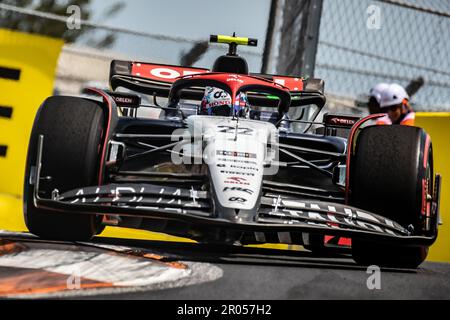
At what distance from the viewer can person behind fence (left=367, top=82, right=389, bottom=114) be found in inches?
316

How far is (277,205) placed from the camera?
14.8 ft

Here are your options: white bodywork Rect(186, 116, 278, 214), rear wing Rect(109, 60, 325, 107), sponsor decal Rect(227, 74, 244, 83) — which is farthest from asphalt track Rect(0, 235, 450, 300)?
rear wing Rect(109, 60, 325, 107)

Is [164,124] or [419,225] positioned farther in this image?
[164,124]

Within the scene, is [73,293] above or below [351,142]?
below

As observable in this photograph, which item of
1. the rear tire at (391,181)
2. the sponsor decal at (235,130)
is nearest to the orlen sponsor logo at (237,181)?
the sponsor decal at (235,130)

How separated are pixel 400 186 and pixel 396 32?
3709 millimetres

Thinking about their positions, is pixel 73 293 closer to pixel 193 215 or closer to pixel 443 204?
pixel 193 215

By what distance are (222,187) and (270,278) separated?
2.31 feet

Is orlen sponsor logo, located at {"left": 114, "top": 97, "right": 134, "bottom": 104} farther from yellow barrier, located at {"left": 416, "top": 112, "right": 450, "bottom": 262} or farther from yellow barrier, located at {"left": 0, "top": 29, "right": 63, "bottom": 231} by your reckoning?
yellow barrier, located at {"left": 416, "top": 112, "right": 450, "bottom": 262}

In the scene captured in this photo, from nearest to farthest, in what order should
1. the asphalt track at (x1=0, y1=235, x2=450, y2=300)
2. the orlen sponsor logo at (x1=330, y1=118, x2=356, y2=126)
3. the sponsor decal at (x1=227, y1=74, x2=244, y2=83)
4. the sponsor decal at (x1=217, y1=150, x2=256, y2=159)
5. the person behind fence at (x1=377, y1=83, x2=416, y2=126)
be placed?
the asphalt track at (x1=0, y1=235, x2=450, y2=300)
the sponsor decal at (x1=217, y1=150, x2=256, y2=159)
the orlen sponsor logo at (x1=330, y1=118, x2=356, y2=126)
the sponsor decal at (x1=227, y1=74, x2=244, y2=83)
the person behind fence at (x1=377, y1=83, x2=416, y2=126)

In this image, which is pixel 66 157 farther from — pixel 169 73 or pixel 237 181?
pixel 169 73

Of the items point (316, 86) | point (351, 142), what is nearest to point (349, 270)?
point (351, 142)

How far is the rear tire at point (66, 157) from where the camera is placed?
15.5 ft

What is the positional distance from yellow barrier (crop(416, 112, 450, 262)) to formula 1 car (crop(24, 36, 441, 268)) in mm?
2607
